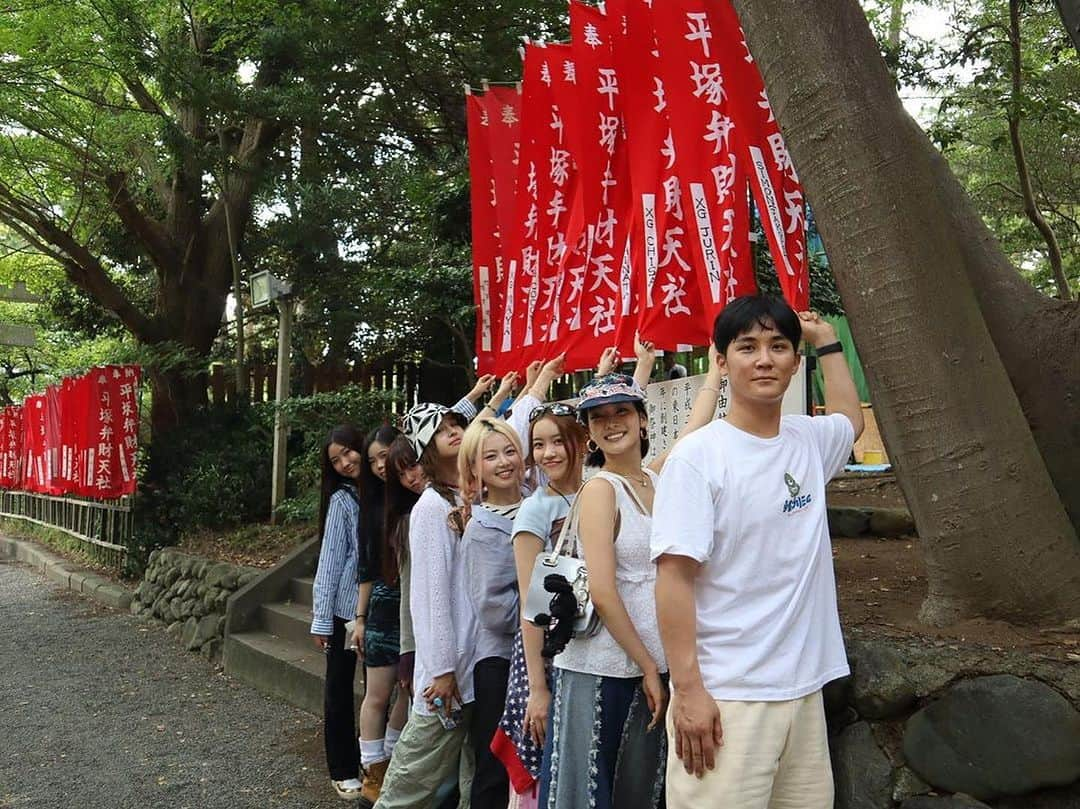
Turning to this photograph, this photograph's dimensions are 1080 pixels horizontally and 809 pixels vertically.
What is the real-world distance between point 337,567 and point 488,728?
1823mm

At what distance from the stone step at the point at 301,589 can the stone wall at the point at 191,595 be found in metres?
0.57

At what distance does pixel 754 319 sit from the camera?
2.42 metres

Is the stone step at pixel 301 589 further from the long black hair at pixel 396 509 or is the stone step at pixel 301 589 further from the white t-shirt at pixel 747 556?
the white t-shirt at pixel 747 556

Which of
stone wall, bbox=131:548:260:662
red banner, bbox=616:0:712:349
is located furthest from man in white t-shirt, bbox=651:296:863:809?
stone wall, bbox=131:548:260:662

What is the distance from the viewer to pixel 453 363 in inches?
444

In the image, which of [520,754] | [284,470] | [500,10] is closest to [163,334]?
[284,470]

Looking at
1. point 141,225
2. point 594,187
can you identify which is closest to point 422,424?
point 594,187

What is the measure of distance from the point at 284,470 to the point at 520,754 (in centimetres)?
808

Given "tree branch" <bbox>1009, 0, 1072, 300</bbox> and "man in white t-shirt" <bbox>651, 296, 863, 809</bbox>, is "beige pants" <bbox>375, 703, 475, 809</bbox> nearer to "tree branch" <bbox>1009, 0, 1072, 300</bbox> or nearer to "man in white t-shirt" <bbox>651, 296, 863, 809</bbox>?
"man in white t-shirt" <bbox>651, 296, 863, 809</bbox>

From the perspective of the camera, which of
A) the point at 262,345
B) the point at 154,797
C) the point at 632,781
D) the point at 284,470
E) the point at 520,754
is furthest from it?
the point at 262,345

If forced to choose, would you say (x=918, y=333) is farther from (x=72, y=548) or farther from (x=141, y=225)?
(x=72, y=548)

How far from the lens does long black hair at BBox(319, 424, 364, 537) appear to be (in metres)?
5.01

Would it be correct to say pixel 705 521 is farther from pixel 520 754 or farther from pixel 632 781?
pixel 520 754

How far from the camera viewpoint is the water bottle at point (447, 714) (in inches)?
137
